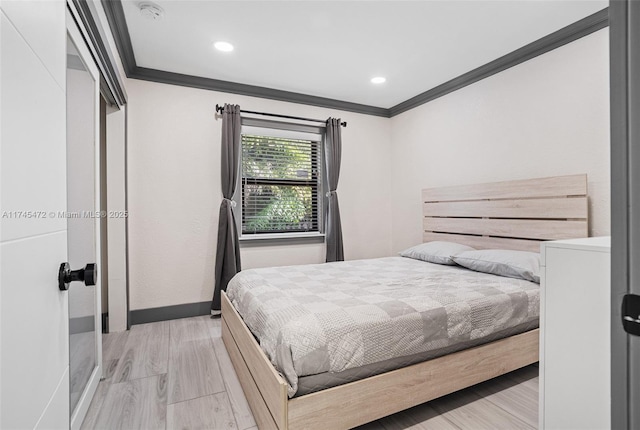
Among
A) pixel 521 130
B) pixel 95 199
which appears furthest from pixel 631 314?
pixel 521 130

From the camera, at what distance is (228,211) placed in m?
3.45

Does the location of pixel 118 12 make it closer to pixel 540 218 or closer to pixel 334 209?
pixel 334 209

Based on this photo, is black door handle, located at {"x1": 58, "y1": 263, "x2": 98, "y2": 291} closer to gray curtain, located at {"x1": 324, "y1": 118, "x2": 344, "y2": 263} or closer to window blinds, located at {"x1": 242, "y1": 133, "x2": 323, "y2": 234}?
window blinds, located at {"x1": 242, "y1": 133, "x2": 323, "y2": 234}

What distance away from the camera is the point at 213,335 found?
2.90 metres

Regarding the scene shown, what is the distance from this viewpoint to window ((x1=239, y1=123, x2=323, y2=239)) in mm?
3775

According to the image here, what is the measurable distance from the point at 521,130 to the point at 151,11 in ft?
10.2

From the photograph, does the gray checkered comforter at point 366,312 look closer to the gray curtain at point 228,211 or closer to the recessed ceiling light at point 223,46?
the gray curtain at point 228,211

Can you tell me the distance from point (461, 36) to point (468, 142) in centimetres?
108

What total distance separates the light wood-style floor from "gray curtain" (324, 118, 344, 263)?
1761 mm

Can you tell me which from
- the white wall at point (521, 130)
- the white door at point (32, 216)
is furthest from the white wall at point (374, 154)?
the white door at point (32, 216)

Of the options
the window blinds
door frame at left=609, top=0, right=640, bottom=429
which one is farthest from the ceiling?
Answer: door frame at left=609, top=0, right=640, bottom=429

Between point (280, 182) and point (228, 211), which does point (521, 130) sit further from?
point (228, 211)

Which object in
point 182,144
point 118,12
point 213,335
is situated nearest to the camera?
point 118,12

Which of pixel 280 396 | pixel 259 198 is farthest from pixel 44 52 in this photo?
pixel 259 198
